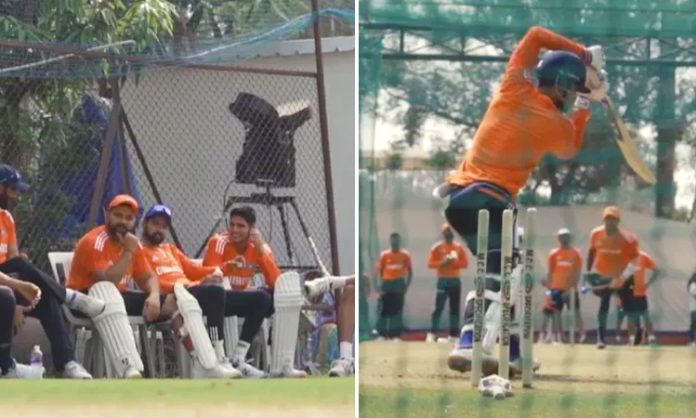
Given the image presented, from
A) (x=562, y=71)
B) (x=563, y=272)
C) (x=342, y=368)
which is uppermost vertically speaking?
(x=562, y=71)

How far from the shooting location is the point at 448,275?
7.03 meters

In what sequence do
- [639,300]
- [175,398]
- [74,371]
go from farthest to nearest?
[74,371], [639,300], [175,398]

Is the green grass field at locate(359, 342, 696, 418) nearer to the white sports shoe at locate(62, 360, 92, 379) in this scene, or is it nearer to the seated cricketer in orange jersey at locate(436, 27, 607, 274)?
the seated cricketer in orange jersey at locate(436, 27, 607, 274)

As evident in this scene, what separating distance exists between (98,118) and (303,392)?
16.9 feet

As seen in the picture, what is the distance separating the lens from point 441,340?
7324 mm

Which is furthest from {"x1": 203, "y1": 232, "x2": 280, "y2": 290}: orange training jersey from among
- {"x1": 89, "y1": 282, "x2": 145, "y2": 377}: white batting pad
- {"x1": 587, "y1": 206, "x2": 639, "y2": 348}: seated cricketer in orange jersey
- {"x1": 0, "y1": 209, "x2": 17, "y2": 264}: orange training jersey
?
{"x1": 587, "y1": 206, "x2": 639, "y2": 348}: seated cricketer in orange jersey

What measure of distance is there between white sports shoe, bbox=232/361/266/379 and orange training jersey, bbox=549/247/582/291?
7.17 ft

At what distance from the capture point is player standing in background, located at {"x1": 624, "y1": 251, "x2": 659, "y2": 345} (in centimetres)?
734

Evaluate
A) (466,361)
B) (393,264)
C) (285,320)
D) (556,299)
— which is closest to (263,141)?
(285,320)

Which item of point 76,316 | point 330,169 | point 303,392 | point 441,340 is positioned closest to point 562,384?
point 441,340

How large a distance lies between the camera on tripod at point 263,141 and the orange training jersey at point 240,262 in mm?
1853

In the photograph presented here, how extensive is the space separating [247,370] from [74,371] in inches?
45.5

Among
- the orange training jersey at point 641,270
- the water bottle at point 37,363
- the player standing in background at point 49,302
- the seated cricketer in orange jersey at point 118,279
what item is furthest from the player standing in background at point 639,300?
the water bottle at point 37,363

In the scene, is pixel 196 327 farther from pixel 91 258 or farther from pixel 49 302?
pixel 49 302
